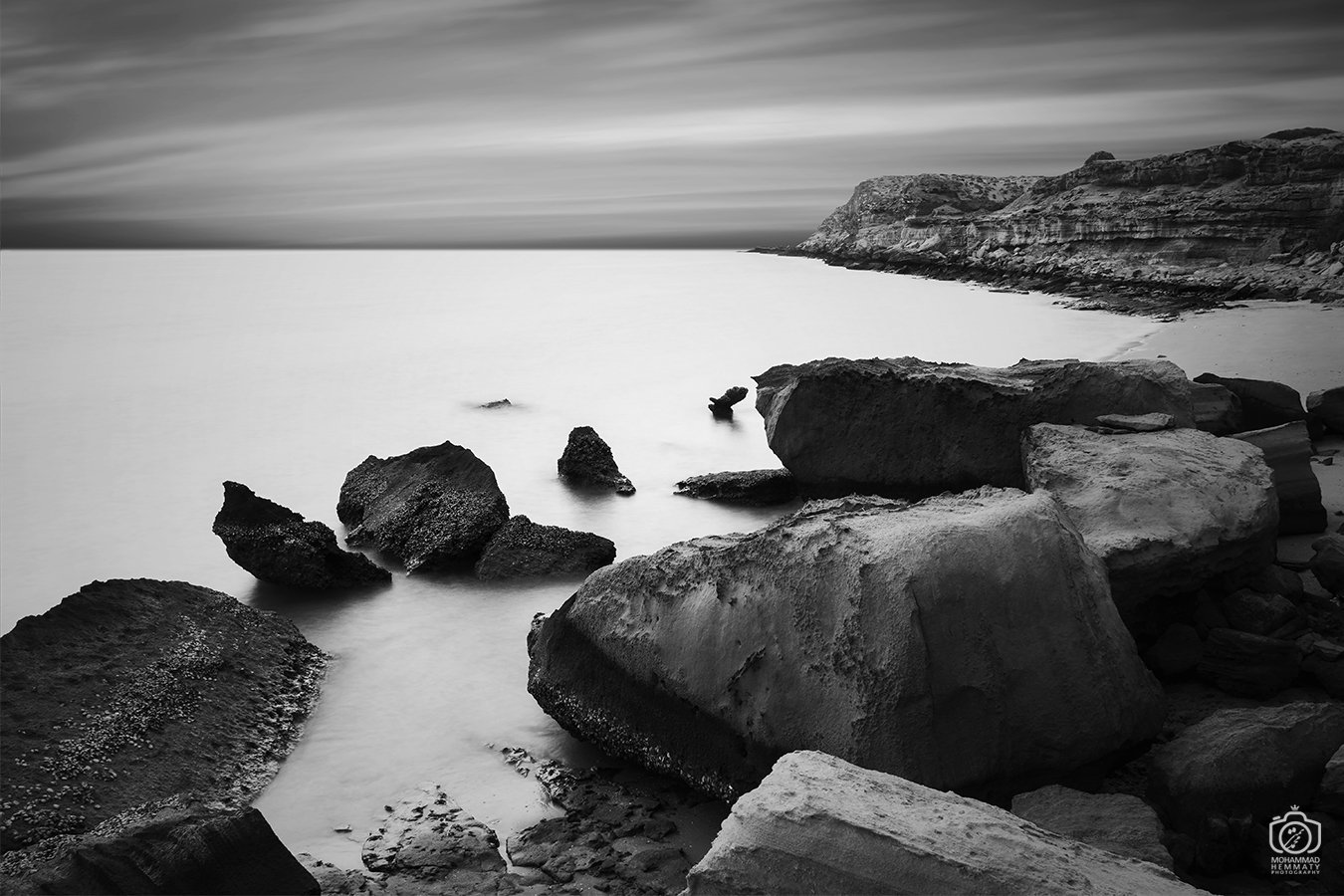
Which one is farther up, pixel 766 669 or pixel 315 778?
pixel 766 669

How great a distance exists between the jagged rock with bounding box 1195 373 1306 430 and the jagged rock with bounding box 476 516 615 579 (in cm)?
579

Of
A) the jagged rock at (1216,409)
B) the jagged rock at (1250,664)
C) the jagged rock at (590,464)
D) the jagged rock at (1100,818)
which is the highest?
the jagged rock at (1216,409)

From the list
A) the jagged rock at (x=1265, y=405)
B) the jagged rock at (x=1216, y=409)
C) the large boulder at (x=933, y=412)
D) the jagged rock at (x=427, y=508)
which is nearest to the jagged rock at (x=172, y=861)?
the jagged rock at (x=427, y=508)

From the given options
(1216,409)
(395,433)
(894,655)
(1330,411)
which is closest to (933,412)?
(1216,409)

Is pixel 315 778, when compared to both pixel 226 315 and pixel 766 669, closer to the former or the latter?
pixel 766 669

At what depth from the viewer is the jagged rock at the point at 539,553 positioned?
7.82 metres

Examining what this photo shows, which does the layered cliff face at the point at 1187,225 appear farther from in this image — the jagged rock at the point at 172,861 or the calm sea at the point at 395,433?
the jagged rock at the point at 172,861

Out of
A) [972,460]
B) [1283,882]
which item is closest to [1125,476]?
[972,460]

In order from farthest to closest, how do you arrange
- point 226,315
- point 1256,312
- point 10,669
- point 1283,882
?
point 226,315
point 1256,312
point 10,669
point 1283,882

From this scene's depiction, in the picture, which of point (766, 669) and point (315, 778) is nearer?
point (766, 669)

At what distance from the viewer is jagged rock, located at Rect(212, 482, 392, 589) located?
297 inches

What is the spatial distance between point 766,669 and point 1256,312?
21.0m

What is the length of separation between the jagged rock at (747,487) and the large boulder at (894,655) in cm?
469

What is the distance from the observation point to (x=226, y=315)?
31.2 m
